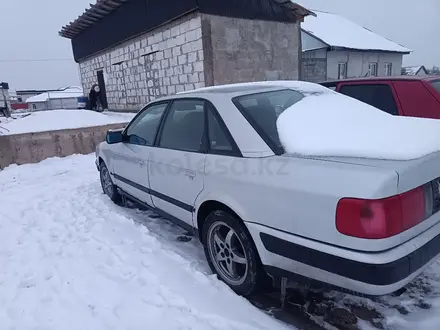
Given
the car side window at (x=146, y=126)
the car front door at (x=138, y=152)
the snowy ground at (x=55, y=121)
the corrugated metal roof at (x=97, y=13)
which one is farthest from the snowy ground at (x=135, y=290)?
the corrugated metal roof at (x=97, y=13)

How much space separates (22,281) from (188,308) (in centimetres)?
157

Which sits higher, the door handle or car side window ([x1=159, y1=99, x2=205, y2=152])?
car side window ([x1=159, y1=99, x2=205, y2=152])

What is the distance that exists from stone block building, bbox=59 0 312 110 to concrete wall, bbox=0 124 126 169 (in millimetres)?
3748

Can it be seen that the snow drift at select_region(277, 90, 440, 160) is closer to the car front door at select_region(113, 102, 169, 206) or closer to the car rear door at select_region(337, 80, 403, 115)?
the car front door at select_region(113, 102, 169, 206)

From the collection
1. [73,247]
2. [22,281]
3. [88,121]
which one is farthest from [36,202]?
[88,121]

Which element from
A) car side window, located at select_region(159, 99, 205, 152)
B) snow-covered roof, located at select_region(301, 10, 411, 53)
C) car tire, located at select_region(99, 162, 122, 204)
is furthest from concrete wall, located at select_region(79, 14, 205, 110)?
snow-covered roof, located at select_region(301, 10, 411, 53)

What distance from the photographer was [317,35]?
2116 cm

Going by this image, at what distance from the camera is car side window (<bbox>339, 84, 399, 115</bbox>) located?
14.0ft

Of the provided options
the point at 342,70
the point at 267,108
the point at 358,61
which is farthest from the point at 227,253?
the point at 358,61

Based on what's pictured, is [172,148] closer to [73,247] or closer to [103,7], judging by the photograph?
[73,247]

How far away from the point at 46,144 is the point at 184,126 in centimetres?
587

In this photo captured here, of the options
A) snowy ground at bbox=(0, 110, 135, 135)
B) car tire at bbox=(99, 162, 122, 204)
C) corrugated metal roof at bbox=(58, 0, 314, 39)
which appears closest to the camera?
car tire at bbox=(99, 162, 122, 204)

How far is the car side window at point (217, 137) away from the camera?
2.42 m

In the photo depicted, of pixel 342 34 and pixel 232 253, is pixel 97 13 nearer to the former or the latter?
pixel 232 253
